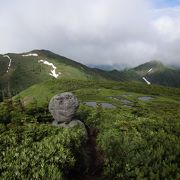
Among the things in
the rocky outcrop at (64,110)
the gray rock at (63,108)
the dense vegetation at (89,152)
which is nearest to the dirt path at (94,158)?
the dense vegetation at (89,152)

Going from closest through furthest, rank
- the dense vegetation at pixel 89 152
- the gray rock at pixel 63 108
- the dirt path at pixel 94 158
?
the dense vegetation at pixel 89 152
the dirt path at pixel 94 158
the gray rock at pixel 63 108

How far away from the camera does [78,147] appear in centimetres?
2942

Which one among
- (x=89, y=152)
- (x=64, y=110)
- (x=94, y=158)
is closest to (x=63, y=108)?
(x=64, y=110)

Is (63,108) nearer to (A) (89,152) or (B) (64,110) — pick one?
(B) (64,110)

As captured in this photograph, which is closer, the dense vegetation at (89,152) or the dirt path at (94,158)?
the dense vegetation at (89,152)

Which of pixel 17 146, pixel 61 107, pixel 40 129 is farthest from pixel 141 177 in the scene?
pixel 61 107

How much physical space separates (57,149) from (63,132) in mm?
5604

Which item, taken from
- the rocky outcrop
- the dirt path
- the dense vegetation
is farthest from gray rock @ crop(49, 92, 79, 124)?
the dense vegetation

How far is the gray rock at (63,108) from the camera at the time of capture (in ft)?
132

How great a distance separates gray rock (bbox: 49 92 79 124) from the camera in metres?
40.1

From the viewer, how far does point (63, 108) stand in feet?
132

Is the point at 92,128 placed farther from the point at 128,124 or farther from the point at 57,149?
the point at 57,149

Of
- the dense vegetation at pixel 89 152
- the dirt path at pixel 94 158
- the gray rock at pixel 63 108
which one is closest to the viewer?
the dense vegetation at pixel 89 152

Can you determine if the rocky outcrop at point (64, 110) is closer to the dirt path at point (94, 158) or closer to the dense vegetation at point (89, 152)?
the dirt path at point (94, 158)
